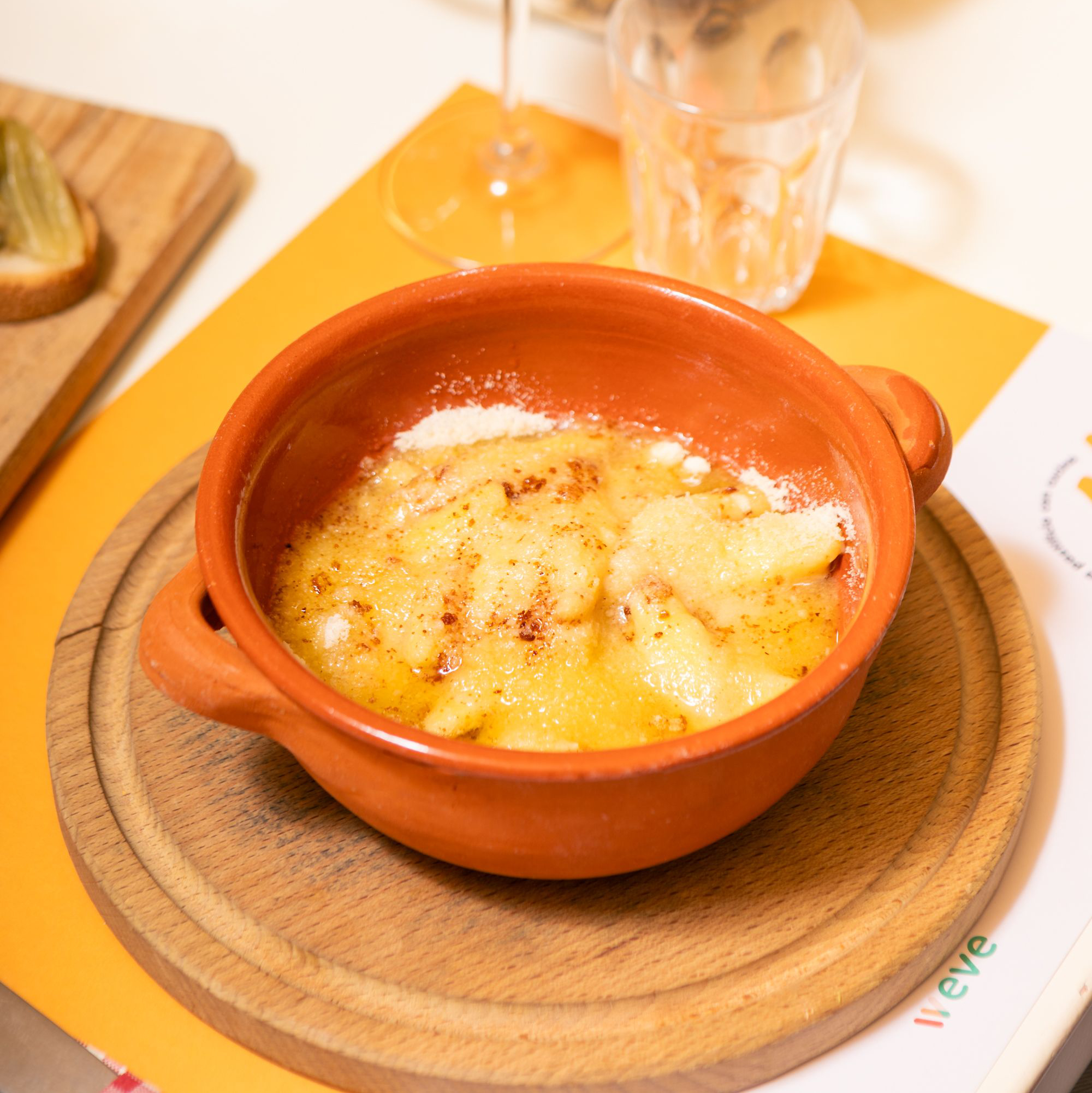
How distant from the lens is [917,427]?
2.99ft

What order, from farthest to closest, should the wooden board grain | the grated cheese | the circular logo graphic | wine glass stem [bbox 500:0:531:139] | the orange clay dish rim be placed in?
1. wine glass stem [bbox 500:0:531:139]
2. the wooden board grain
3. the circular logo graphic
4. the grated cheese
5. the orange clay dish rim

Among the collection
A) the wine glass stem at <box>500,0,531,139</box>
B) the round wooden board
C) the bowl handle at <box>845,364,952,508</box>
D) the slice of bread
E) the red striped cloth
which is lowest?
the red striped cloth

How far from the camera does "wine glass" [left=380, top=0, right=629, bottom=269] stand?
1.52 metres

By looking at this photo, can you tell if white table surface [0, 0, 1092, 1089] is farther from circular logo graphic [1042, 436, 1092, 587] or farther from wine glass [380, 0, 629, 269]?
circular logo graphic [1042, 436, 1092, 587]

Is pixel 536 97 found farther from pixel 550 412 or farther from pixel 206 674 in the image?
pixel 206 674

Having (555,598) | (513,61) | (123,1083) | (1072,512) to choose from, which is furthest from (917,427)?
(513,61)

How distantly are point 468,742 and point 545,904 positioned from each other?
167 mm

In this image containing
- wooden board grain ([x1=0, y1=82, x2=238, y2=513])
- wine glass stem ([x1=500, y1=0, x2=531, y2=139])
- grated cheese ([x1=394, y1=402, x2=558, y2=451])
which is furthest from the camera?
wine glass stem ([x1=500, y1=0, x2=531, y2=139])

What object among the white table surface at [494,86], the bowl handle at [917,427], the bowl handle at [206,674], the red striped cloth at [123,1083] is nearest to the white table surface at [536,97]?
the white table surface at [494,86]

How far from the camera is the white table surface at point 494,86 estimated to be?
1535mm

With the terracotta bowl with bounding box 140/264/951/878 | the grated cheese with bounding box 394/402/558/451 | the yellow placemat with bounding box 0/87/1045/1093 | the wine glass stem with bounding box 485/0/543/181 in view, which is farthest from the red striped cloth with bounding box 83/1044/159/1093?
the wine glass stem with bounding box 485/0/543/181

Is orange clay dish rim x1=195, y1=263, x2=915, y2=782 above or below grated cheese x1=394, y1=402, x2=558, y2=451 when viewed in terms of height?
above

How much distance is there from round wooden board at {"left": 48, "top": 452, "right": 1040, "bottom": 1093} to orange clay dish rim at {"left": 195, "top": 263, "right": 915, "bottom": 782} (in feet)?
0.48

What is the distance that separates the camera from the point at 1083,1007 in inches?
34.8
